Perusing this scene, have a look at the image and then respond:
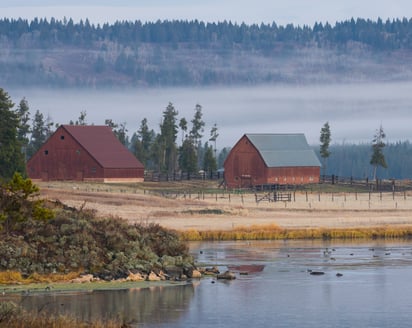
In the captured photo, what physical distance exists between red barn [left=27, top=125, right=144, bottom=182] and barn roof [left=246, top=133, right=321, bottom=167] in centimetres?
1360

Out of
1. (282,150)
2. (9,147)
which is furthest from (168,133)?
(9,147)

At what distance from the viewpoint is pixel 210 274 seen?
5012cm

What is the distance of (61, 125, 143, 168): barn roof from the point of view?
114438mm

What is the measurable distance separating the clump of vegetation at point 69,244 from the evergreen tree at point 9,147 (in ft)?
126

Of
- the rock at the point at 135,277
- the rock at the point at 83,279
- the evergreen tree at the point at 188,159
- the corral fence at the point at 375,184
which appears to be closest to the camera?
the rock at the point at 83,279

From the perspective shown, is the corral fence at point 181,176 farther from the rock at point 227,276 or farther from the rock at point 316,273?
the rock at point 227,276

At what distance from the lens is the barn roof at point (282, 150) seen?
123375mm

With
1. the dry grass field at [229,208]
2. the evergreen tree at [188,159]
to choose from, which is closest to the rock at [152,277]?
the dry grass field at [229,208]

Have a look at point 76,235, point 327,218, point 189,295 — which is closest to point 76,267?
point 76,235

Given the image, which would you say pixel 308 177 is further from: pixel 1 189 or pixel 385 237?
pixel 1 189

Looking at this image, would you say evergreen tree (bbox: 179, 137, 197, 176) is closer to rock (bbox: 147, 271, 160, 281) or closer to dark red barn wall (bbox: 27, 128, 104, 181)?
dark red barn wall (bbox: 27, 128, 104, 181)

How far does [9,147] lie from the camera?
87.5 metres

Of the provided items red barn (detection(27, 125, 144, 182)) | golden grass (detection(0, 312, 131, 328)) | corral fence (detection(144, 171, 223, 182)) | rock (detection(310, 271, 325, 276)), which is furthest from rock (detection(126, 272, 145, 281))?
corral fence (detection(144, 171, 223, 182))

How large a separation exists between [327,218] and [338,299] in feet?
127
